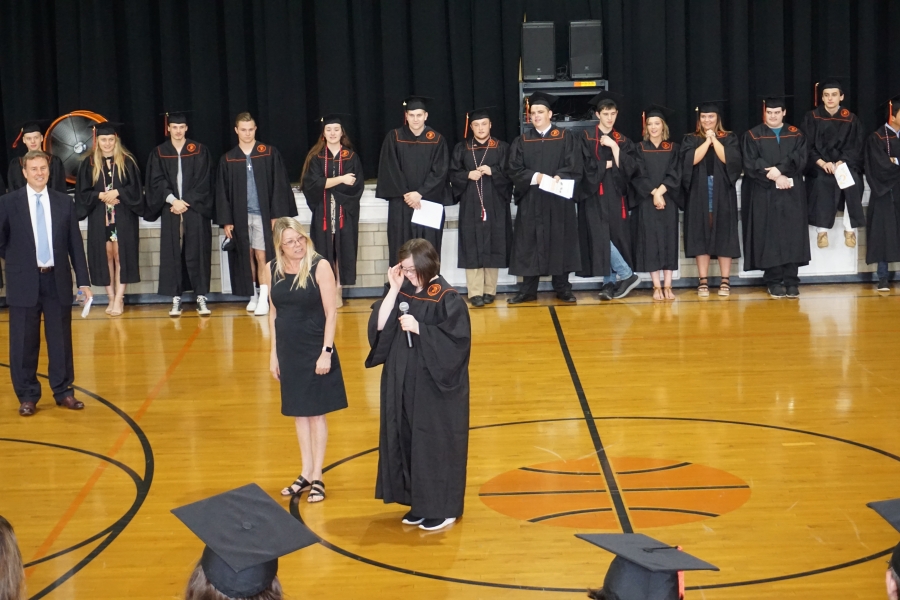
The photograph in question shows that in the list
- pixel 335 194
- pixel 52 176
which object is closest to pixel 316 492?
pixel 335 194

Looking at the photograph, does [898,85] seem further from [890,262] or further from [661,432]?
[661,432]

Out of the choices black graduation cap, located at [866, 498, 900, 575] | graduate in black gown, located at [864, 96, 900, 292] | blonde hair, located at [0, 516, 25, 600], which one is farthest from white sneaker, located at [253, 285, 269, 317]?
blonde hair, located at [0, 516, 25, 600]

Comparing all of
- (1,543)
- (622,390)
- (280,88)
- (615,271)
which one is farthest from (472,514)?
(280,88)

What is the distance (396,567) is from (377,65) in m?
9.34

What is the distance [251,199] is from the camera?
11586 millimetres

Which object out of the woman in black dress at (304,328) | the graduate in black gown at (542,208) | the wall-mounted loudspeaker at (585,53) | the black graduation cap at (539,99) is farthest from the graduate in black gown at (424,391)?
the wall-mounted loudspeaker at (585,53)

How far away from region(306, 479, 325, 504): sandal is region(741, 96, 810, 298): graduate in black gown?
6684 mm

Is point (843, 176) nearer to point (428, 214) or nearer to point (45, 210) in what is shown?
point (428, 214)

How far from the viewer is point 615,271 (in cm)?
1162

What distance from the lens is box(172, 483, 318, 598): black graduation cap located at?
3023mm

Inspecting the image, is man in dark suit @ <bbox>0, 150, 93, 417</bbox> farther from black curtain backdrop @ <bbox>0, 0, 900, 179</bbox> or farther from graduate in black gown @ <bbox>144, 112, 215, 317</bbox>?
black curtain backdrop @ <bbox>0, 0, 900, 179</bbox>

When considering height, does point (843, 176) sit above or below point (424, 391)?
above

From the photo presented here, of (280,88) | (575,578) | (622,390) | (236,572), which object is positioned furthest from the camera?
(280,88)

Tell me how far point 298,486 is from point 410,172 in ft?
19.3
